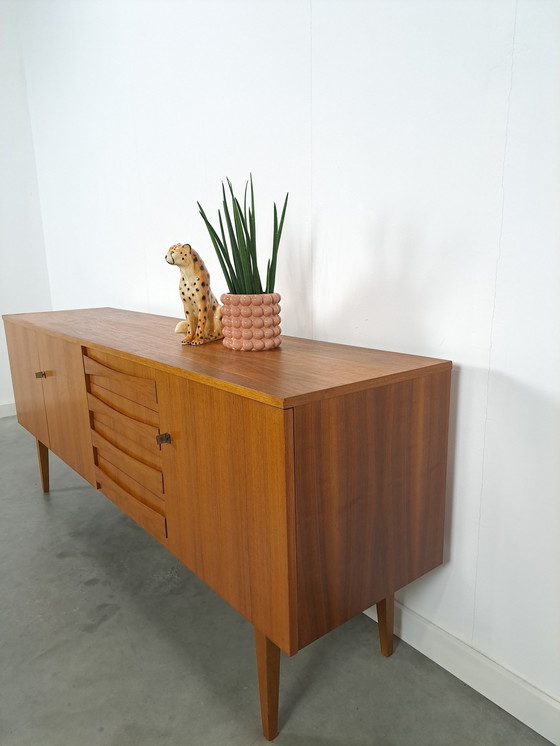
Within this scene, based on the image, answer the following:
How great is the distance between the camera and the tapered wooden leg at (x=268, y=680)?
950 mm

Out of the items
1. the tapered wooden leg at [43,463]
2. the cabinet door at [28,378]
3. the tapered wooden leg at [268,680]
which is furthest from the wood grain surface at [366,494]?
the tapered wooden leg at [43,463]

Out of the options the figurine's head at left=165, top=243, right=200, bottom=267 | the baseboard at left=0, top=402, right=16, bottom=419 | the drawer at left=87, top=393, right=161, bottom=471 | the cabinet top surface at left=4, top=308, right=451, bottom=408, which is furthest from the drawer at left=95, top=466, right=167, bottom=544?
the baseboard at left=0, top=402, right=16, bottom=419

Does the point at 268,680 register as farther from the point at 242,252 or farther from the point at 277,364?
the point at 242,252

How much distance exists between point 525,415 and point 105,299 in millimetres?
2069

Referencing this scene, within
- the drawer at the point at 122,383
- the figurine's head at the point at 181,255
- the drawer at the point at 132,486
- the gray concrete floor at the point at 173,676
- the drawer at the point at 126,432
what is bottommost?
the gray concrete floor at the point at 173,676

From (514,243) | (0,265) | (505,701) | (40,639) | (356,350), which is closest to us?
(514,243)

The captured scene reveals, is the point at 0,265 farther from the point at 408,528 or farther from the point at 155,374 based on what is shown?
the point at 408,528

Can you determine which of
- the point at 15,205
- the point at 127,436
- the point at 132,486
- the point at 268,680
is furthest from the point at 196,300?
the point at 15,205

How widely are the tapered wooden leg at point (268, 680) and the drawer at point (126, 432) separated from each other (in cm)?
42

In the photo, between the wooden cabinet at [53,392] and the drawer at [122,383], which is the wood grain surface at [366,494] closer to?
the drawer at [122,383]

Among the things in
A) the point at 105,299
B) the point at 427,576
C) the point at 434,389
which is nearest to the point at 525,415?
the point at 434,389

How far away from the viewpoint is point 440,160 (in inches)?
39.5

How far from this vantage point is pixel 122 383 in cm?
123

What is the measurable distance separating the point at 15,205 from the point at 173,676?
2799 millimetres
